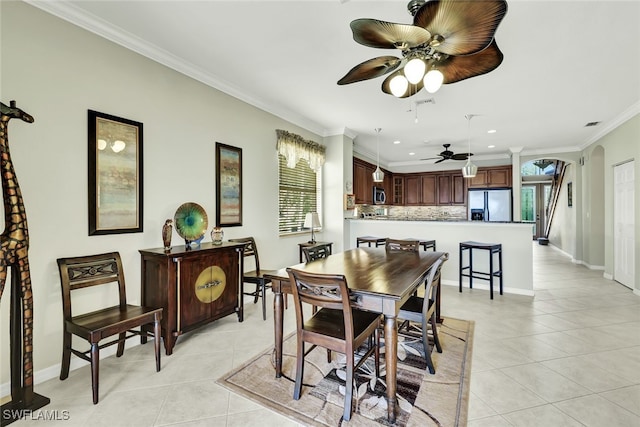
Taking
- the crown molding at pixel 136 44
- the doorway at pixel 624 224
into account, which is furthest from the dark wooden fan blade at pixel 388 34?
the doorway at pixel 624 224

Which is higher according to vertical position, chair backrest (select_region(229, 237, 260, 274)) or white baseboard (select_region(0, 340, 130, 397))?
chair backrest (select_region(229, 237, 260, 274))

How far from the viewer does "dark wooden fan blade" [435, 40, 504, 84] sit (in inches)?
73.6

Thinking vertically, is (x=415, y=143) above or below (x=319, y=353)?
above

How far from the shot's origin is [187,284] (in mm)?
2670

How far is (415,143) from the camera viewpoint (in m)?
6.48

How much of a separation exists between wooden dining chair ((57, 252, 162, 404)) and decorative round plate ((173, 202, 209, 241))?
60 cm

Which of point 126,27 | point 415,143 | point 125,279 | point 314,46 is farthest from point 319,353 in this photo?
point 415,143

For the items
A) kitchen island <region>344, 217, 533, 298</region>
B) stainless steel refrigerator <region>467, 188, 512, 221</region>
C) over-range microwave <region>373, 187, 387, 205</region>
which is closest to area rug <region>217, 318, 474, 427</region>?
kitchen island <region>344, 217, 533, 298</region>

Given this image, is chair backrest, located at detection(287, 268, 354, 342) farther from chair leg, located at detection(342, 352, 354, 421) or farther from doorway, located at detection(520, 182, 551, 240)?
doorway, located at detection(520, 182, 551, 240)

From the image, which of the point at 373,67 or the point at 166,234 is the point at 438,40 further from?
the point at 166,234

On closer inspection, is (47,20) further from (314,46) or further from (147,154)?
(314,46)

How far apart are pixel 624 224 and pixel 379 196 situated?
442 cm

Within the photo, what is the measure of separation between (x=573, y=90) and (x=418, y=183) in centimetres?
509

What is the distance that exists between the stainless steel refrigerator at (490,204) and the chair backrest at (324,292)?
23.1 ft
